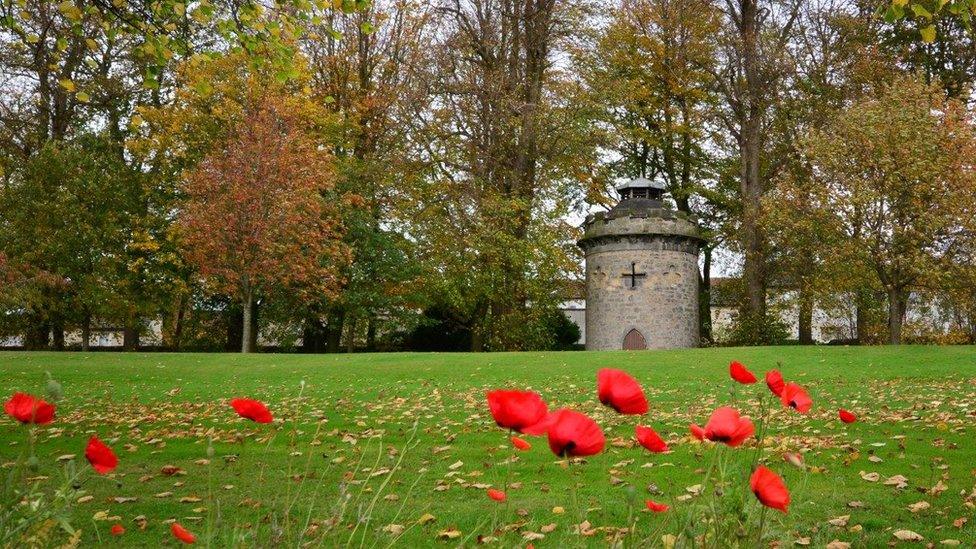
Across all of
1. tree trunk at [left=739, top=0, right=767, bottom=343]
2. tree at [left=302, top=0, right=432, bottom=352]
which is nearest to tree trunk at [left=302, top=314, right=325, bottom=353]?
tree at [left=302, top=0, right=432, bottom=352]

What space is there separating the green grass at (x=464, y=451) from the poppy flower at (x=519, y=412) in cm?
33

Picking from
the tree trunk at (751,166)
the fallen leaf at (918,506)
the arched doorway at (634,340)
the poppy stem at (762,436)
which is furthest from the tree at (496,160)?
the poppy stem at (762,436)

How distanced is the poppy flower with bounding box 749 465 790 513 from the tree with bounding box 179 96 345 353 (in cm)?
2531

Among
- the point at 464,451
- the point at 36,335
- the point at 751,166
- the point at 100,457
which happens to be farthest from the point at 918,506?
the point at 36,335

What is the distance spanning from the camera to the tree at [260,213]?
86.6ft

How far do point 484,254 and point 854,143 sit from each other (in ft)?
41.7

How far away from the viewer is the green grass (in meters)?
4.95

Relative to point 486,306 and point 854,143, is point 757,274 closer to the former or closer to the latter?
point 854,143

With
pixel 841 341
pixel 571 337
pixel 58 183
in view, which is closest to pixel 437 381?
pixel 58 183

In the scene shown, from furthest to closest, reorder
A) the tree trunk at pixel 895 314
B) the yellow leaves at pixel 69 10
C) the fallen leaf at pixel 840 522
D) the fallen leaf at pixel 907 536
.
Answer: the tree trunk at pixel 895 314
the yellow leaves at pixel 69 10
the fallen leaf at pixel 840 522
the fallen leaf at pixel 907 536

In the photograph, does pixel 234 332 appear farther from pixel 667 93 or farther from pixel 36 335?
pixel 667 93

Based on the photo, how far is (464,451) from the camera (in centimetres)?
823

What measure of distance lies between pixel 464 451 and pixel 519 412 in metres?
6.42

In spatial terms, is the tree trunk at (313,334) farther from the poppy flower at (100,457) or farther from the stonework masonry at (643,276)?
the poppy flower at (100,457)
